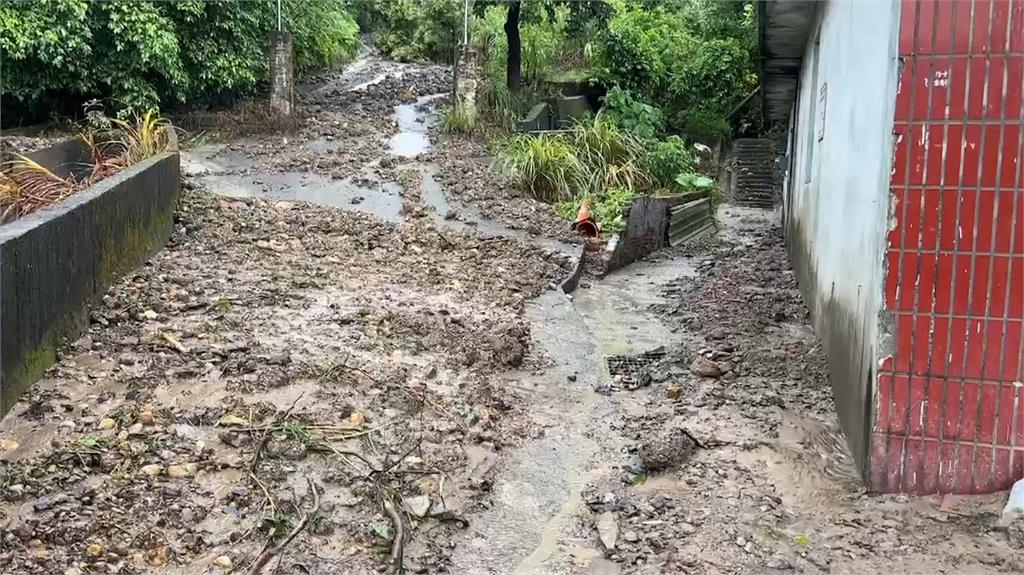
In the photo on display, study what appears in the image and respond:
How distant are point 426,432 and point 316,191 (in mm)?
6269

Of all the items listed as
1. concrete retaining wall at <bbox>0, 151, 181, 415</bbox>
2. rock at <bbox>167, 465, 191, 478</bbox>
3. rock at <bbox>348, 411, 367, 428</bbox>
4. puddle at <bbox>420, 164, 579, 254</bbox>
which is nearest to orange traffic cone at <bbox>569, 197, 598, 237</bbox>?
puddle at <bbox>420, 164, 579, 254</bbox>

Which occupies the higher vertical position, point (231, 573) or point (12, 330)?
→ point (12, 330)

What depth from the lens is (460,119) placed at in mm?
13664

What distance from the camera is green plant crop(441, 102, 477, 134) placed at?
13594 mm

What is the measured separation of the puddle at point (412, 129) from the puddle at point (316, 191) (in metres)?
1.75

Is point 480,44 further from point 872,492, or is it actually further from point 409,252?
point 872,492

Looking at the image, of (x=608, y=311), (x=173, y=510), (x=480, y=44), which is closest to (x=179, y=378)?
(x=173, y=510)

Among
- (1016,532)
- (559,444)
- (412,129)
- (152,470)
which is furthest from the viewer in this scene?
(412,129)

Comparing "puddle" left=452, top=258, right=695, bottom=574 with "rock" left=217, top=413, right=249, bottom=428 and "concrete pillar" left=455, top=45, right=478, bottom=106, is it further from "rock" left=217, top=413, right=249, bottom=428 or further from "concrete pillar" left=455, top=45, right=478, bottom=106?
"concrete pillar" left=455, top=45, right=478, bottom=106

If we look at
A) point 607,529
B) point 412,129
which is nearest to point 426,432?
point 607,529

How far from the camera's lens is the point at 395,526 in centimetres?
349

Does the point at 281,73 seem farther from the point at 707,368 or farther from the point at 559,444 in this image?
the point at 559,444

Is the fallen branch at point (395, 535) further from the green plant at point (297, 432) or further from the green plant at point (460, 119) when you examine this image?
the green plant at point (460, 119)

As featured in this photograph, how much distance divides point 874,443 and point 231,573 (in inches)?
101
